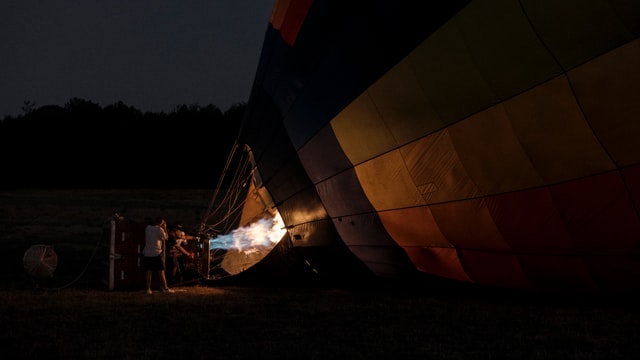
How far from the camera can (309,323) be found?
5.60 m

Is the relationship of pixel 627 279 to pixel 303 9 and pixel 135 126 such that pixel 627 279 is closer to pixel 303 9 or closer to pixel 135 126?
pixel 303 9

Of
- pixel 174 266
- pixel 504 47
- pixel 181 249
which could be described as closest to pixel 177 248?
pixel 181 249

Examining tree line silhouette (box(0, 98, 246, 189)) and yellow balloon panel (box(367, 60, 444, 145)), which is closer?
yellow balloon panel (box(367, 60, 444, 145))

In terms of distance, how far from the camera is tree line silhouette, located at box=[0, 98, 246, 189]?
117 ft

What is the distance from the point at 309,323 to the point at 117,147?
35305 mm

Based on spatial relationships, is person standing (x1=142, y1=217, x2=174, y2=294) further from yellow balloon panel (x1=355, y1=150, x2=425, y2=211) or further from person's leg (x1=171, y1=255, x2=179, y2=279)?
yellow balloon panel (x1=355, y1=150, x2=425, y2=211)

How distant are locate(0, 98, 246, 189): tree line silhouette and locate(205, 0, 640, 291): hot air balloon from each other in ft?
91.9

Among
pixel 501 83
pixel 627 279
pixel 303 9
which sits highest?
pixel 303 9

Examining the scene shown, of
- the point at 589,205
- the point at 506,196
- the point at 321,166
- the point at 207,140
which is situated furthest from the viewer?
the point at 207,140

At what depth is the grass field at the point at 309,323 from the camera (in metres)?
4.47

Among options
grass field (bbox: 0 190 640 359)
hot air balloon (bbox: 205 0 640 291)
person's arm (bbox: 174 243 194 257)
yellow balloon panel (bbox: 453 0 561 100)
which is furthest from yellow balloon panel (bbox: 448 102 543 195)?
person's arm (bbox: 174 243 194 257)

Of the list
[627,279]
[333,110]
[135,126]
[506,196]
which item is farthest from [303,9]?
[135,126]

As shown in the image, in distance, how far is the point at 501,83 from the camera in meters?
4.46

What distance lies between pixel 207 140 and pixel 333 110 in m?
31.8
